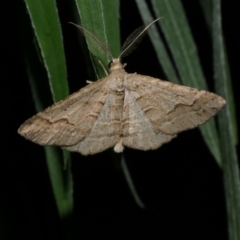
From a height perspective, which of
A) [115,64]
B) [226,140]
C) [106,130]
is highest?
[115,64]

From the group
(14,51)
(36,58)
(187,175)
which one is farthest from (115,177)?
(36,58)

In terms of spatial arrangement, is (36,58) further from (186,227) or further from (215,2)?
(186,227)

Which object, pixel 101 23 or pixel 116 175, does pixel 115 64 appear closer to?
pixel 101 23

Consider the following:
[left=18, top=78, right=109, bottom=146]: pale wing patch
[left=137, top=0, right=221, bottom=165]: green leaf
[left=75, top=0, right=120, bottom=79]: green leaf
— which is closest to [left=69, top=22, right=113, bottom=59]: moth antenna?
[left=75, top=0, right=120, bottom=79]: green leaf

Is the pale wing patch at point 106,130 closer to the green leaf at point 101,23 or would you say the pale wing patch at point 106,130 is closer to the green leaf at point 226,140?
the green leaf at point 101,23

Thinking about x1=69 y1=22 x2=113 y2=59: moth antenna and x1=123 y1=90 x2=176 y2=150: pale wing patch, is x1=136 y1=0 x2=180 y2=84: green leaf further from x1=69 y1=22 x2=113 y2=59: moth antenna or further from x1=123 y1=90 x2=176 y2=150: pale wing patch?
x1=69 y1=22 x2=113 y2=59: moth antenna

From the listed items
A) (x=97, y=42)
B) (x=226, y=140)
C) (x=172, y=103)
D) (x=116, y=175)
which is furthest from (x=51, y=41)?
(x=116, y=175)
